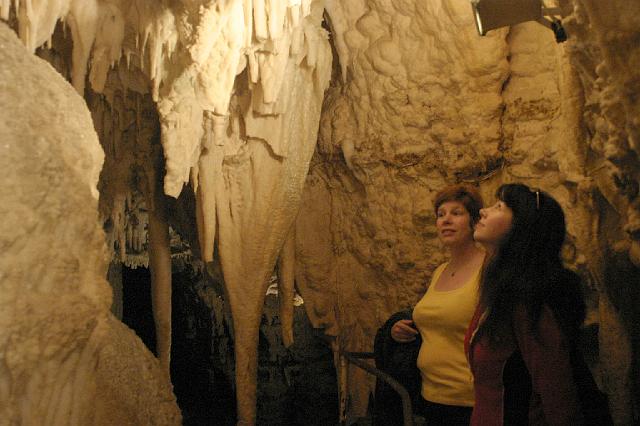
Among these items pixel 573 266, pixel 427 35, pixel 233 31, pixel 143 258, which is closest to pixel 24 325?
pixel 233 31

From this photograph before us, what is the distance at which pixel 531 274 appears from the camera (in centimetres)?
174

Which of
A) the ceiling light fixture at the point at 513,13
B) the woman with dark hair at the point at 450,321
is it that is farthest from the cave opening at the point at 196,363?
the ceiling light fixture at the point at 513,13

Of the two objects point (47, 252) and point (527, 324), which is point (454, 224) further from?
point (47, 252)

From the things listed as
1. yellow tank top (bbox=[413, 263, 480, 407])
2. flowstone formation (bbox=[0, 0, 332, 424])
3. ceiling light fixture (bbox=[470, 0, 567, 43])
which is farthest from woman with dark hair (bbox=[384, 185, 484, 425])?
flowstone formation (bbox=[0, 0, 332, 424])

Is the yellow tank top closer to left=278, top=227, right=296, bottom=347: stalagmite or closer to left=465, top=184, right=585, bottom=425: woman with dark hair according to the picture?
left=465, top=184, right=585, bottom=425: woman with dark hair

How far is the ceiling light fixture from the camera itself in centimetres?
221

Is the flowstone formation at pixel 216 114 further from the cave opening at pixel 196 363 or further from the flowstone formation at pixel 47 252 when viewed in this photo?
the cave opening at pixel 196 363

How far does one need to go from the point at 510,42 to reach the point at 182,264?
4690mm

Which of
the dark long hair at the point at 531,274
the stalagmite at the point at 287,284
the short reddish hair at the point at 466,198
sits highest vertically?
the short reddish hair at the point at 466,198

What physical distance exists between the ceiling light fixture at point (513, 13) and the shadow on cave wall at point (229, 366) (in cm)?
481

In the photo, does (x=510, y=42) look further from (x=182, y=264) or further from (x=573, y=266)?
(x=182, y=264)

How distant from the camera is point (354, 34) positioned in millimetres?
4109

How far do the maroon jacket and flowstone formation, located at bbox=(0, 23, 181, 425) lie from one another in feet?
4.00

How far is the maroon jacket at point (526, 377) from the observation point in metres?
1.64
